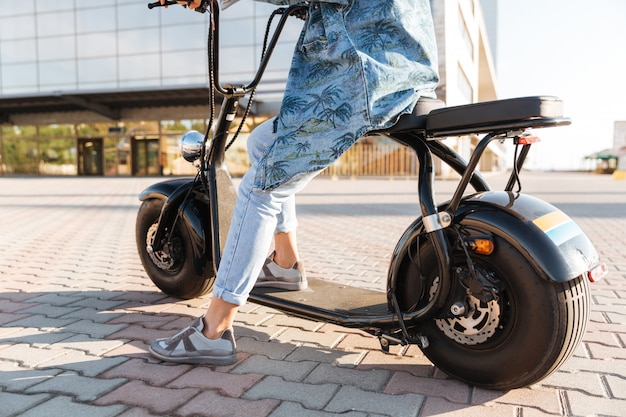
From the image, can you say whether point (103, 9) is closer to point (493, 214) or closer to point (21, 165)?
point (21, 165)

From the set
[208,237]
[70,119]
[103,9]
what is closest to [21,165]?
[70,119]

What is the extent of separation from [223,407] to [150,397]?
0.94 feet

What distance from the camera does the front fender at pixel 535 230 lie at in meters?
1.89

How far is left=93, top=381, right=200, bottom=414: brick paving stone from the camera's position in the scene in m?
1.93

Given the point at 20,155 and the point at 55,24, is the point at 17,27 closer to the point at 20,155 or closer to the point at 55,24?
the point at 55,24

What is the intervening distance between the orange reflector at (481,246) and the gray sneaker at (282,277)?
1025 millimetres

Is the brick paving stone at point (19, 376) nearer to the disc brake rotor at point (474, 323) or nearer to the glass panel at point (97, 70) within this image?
the disc brake rotor at point (474, 323)

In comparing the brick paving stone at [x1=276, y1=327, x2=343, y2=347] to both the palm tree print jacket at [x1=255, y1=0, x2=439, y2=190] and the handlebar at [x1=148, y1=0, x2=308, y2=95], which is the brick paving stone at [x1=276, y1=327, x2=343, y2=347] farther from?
the handlebar at [x1=148, y1=0, x2=308, y2=95]

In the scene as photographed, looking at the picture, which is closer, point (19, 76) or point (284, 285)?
point (284, 285)

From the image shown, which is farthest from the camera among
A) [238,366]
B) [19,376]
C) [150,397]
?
[238,366]

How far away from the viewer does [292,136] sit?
2.11 m

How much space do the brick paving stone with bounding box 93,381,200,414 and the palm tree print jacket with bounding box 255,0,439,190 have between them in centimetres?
84

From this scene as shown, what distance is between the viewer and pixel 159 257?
3295 millimetres

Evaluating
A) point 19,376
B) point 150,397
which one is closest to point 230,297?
point 150,397
